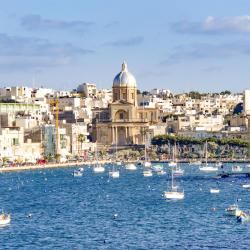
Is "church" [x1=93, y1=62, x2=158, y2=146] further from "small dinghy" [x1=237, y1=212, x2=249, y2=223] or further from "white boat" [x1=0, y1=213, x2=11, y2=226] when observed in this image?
"white boat" [x1=0, y1=213, x2=11, y2=226]

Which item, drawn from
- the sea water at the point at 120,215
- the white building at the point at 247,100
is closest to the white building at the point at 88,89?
the white building at the point at 247,100

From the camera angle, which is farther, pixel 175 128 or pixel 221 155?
pixel 175 128

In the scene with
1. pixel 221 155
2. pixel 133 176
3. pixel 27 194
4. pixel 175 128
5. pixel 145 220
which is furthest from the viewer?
pixel 175 128

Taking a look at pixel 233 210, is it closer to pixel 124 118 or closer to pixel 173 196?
pixel 173 196

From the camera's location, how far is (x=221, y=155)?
141 m

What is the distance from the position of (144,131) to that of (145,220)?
9143 centimetres

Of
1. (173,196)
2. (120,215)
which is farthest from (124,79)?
(120,215)

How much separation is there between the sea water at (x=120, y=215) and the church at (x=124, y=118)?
176 ft

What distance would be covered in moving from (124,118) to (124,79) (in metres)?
5.25

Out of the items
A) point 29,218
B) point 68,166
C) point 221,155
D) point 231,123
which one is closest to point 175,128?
point 231,123

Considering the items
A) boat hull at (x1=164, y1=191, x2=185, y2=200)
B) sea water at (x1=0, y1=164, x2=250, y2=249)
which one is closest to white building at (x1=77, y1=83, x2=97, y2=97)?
sea water at (x1=0, y1=164, x2=250, y2=249)

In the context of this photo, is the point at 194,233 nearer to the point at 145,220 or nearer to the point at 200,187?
the point at 145,220

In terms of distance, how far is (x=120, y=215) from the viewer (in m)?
60.7

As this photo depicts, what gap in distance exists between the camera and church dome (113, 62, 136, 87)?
15336cm
